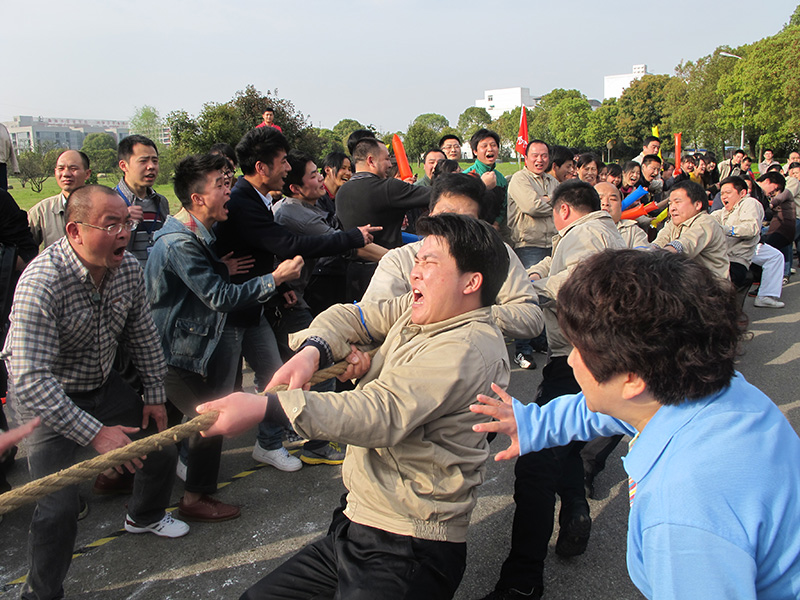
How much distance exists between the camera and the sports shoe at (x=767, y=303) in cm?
821

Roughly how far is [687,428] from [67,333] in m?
2.57

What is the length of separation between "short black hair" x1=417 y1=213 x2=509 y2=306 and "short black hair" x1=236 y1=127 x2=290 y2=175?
212cm

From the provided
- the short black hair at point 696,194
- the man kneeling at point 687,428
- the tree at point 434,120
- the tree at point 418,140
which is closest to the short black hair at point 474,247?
the man kneeling at point 687,428

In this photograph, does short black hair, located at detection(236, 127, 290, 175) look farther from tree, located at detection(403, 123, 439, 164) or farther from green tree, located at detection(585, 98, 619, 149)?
green tree, located at detection(585, 98, 619, 149)

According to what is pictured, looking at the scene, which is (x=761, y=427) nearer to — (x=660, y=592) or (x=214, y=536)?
(x=660, y=592)

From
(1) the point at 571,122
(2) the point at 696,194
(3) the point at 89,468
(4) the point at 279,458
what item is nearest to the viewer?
(3) the point at 89,468

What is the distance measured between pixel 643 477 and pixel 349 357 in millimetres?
1263

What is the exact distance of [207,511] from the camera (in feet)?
11.0

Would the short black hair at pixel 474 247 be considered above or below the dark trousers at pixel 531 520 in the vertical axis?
above

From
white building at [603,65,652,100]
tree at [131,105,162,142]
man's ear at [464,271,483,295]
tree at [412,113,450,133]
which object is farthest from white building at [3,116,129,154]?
man's ear at [464,271,483,295]

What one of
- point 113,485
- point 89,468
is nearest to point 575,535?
point 89,468

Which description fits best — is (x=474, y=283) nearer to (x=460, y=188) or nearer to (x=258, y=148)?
(x=460, y=188)

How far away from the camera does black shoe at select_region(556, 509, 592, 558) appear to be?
2.91m

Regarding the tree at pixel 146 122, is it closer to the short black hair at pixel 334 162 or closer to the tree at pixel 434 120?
the tree at pixel 434 120
